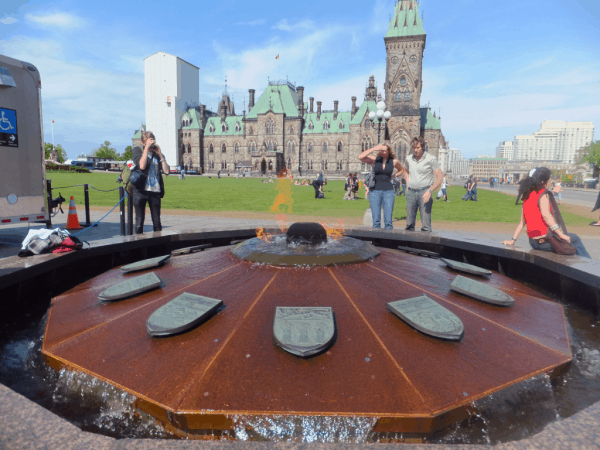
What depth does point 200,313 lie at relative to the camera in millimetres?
2111

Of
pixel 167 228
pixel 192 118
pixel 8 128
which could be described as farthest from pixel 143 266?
pixel 192 118

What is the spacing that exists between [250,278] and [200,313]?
2.02 feet

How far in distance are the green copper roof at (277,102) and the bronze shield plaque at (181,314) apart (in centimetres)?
6535

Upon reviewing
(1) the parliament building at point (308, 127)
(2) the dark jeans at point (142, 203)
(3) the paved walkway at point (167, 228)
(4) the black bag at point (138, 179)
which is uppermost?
(1) the parliament building at point (308, 127)

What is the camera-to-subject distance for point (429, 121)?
6144 cm

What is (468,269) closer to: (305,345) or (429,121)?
(305,345)

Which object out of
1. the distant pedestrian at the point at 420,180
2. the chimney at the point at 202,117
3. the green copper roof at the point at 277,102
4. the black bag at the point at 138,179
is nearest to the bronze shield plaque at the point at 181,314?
the black bag at the point at 138,179

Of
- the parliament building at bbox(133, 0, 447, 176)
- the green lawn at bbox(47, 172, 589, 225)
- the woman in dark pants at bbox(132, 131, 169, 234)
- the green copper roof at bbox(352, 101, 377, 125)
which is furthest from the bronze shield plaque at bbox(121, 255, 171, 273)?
the green copper roof at bbox(352, 101, 377, 125)

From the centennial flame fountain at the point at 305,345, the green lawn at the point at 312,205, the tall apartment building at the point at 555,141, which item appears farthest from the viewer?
the tall apartment building at the point at 555,141

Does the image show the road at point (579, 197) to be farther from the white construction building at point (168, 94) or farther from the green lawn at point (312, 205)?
the white construction building at point (168, 94)

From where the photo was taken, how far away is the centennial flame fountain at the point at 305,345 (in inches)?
61.7

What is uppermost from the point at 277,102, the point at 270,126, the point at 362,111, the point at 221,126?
the point at 277,102

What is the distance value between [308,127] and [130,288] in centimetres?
6578

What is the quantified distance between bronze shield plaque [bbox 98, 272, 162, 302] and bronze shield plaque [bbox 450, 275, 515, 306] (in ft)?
7.30
